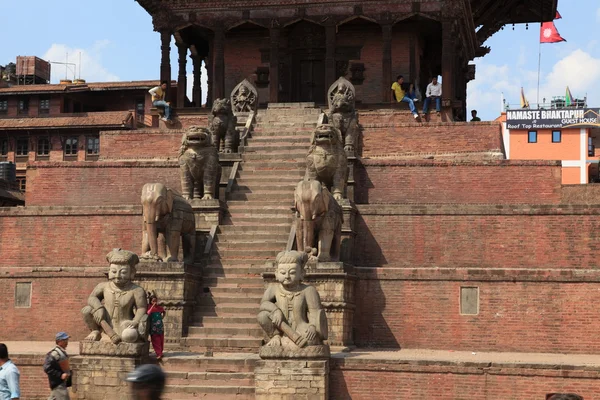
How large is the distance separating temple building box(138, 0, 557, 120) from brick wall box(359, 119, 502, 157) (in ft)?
13.0

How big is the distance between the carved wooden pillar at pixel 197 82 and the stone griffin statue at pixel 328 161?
57.4 ft

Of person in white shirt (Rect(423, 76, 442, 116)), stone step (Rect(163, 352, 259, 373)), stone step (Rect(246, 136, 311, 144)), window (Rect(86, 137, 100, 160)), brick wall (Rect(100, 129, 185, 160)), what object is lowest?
stone step (Rect(163, 352, 259, 373))

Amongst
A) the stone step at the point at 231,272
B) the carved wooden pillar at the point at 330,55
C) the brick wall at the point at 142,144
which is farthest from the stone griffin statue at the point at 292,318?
the carved wooden pillar at the point at 330,55

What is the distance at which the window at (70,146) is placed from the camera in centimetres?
5934

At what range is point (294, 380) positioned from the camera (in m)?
17.4

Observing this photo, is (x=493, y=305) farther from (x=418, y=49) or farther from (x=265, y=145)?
(x=418, y=49)

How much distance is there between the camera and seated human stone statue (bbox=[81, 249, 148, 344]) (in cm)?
1791

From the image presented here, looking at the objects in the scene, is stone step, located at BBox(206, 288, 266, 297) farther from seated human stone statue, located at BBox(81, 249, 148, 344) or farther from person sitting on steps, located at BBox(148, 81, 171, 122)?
person sitting on steps, located at BBox(148, 81, 171, 122)

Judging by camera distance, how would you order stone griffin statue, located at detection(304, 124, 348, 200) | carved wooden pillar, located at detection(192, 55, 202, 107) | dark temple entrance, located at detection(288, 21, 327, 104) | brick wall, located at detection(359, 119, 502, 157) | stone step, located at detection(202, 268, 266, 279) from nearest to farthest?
1. stone step, located at detection(202, 268, 266, 279)
2. stone griffin statue, located at detection(304, 124, 348, 200)
3. brick wall, located at detection(359, 119, 502, 157)
4. dark temple entrance, located at detection(288, 21, 327, 104)
5. carved wooden pillar, located at detection(192, 55, 202, 107)

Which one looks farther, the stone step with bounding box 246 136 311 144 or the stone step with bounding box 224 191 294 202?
the stone step with bounding box 246 136 311 144

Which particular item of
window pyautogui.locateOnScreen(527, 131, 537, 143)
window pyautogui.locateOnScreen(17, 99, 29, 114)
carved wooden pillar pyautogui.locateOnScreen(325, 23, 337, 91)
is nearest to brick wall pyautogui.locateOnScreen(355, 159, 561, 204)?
carved wooden pillar pyautogui.locateOnScreen(325, 23, 337, 91)

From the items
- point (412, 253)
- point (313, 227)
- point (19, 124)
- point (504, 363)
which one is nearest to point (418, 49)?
point (412, 253)

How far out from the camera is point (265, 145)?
86.7 ft

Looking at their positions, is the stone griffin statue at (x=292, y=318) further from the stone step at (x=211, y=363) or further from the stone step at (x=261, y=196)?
the stone step at (x=261, y=196)
